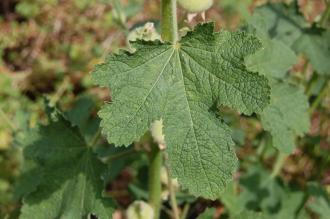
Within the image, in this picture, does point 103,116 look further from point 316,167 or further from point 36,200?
point 316,167

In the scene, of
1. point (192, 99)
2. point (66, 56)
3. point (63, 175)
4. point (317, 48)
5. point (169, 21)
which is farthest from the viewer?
point (66, 56)

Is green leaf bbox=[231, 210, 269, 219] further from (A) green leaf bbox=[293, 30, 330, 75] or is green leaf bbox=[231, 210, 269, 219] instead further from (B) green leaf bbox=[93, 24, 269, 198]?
(A) green leaf bbox=[293, 30, 330, 75]

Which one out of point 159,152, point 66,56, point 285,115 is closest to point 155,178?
point 159,152

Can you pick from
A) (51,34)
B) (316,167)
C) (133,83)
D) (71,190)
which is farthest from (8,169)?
(133,83)

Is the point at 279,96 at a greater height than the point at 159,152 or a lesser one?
greater

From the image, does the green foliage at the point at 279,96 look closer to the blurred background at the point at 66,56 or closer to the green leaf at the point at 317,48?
the green leaf at the point at 317,48

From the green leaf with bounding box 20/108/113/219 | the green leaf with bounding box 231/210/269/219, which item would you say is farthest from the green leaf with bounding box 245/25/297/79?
the green leaf with bounding box 20/108/113/219

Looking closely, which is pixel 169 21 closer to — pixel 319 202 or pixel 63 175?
pixel 63 175
